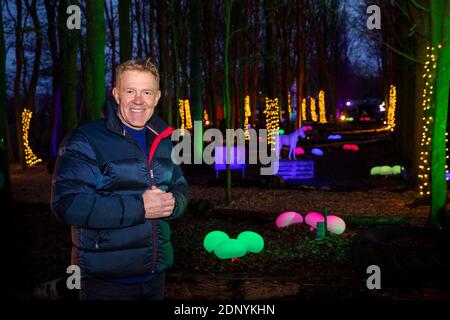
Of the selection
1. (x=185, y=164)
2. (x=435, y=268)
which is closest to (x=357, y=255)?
(x=435, y=268)

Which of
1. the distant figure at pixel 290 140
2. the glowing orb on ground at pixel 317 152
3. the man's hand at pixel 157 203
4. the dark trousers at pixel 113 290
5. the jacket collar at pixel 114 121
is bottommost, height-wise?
the glowing orb on ground at pixel 317 152

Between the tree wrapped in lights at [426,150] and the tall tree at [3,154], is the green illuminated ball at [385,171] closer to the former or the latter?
the tree wrapped in lights at [426,150]

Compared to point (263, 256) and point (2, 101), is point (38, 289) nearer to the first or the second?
point (263, 256)

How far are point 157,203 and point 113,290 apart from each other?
2.01 feet

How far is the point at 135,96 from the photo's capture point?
3.31m

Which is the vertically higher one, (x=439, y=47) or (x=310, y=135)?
(x=439, y=47)

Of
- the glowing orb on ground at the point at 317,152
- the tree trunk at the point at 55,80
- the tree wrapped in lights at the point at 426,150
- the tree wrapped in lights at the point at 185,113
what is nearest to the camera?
the tree wrapped in lights at the point at 426,150

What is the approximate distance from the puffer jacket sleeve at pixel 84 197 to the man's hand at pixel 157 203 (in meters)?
0.03

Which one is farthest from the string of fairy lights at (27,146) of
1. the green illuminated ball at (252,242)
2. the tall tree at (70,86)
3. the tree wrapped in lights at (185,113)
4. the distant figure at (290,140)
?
the green illuminated ball at (252,242)

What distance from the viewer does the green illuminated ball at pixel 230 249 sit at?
306 inches

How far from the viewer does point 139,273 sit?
3.29 meters

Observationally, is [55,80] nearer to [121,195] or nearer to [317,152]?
[317,152]

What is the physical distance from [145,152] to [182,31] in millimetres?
29232

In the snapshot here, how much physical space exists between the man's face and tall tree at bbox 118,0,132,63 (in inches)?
518
